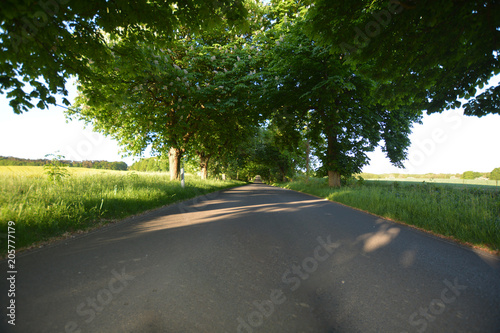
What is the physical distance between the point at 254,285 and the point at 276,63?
1182cm

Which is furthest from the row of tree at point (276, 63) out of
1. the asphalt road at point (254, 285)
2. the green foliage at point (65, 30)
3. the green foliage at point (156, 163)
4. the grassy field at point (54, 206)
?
the asphalt road at point (254, 285)

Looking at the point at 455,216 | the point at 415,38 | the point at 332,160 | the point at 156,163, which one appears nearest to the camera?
the point at 415,38

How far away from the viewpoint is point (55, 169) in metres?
7.50

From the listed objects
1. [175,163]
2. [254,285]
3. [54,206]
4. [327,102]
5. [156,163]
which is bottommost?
[254,285]

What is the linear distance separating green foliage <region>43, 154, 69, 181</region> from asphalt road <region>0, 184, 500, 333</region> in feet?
14.7

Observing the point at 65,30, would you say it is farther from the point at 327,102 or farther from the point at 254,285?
the point at 327,102

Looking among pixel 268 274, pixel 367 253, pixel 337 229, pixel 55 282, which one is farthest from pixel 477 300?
pixel 55 282

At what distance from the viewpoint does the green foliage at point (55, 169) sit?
7289mm

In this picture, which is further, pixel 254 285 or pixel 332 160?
pixel 332 160

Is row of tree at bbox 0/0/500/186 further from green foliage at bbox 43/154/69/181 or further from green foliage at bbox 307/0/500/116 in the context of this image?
green foliage at bbox 43/154/69/181

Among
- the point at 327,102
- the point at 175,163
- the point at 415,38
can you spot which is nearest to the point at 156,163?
the point at 175,163

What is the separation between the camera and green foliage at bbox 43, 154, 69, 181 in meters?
7.29

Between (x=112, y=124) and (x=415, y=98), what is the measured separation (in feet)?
52.5

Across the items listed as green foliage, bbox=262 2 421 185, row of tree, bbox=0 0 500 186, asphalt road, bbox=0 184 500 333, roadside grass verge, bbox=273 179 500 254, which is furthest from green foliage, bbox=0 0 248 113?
green foliage, bbox=262 2 421 185
